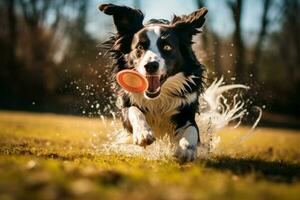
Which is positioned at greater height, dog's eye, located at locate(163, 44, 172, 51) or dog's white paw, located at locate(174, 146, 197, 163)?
dog's eye, located at locate(163, 44, 172, 51)

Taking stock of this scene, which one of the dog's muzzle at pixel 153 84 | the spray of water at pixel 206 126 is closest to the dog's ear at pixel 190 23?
the dog's muzzle at pixel 153 84

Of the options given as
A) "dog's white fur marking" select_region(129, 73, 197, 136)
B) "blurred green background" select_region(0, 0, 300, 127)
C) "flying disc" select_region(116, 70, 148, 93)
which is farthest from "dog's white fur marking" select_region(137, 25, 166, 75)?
"blurred green background" select_region(0, 0, 300, 127)

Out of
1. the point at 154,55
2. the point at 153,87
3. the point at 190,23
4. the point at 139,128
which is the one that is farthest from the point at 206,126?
the point at 139,128

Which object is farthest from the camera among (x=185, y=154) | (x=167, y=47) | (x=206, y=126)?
(x=206, y=126)

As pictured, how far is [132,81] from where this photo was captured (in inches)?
288

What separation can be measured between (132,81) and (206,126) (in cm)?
192

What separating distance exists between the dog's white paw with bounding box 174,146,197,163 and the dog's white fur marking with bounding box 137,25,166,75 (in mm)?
1100

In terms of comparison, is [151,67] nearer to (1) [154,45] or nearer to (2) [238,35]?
(1) [154,45]

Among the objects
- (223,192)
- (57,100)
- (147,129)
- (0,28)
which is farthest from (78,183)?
(0,28)

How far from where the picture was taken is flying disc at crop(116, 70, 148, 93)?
23.3ft

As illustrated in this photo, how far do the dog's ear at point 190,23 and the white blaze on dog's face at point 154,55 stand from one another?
1.04 ft

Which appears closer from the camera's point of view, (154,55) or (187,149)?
(187,149)

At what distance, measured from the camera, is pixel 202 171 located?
522 centimetres

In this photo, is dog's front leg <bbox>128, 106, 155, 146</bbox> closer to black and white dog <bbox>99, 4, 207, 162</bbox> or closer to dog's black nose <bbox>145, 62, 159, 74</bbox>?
black and white dog <bbox>99, 4, 207, 162</bbox>
